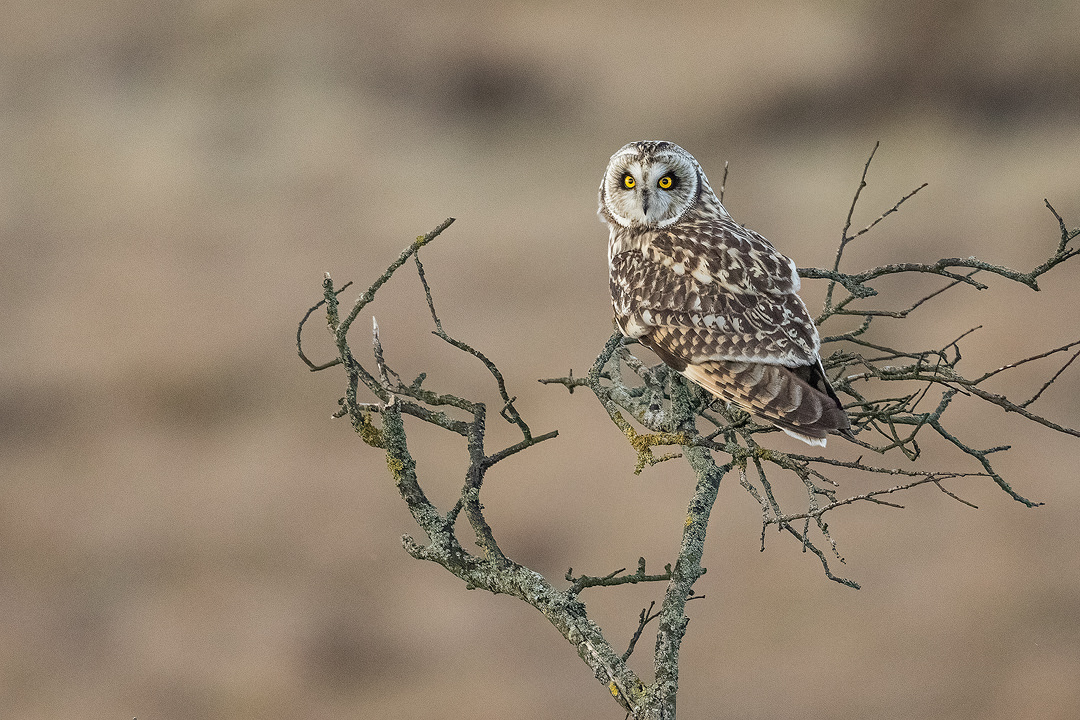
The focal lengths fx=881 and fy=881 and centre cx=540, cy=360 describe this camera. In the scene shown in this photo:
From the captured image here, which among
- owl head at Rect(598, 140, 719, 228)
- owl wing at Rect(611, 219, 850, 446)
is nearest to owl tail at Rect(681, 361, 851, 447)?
owl wing at Rect(611, 219, 850, 446)

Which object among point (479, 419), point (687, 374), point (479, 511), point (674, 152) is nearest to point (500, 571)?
point (479, 511)

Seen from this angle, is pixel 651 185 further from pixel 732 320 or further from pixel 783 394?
pixel 783 394

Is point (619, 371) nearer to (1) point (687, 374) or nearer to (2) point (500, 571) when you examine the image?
(1) point (687, 374)

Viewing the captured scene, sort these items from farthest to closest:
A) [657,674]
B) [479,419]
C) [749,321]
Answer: [749,321] → [479,419] → [657,674]

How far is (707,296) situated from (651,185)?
579 mm

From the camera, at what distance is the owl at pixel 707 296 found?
8.44ft

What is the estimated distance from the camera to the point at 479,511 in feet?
8.00

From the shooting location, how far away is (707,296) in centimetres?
291

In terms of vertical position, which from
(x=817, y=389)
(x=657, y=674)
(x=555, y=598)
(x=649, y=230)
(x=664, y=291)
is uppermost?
(x=649, y=230)

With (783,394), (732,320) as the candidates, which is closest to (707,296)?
(732,320)

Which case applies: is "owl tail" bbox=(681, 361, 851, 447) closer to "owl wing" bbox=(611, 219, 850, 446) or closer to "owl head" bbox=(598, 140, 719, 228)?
"owl wing" bbox=(611, 219, 850, 446)

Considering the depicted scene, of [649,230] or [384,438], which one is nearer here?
[384,438]

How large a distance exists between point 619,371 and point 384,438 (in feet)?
2.76

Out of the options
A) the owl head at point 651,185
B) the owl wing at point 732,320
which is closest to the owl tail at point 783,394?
the owl wing at point 732,320
